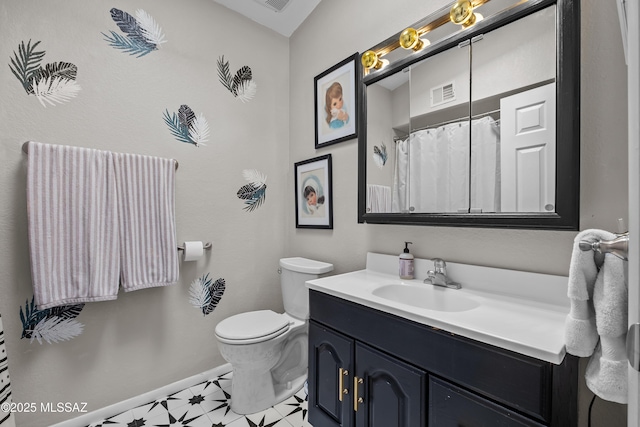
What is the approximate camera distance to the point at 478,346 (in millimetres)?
791

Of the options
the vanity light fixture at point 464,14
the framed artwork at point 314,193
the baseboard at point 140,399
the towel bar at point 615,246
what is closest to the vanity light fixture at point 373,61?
the vanity light fixture at point 464,14

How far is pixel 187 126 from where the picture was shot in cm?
181

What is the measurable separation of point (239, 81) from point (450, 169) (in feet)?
5.30

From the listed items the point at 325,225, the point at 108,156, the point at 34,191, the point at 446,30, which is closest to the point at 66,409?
the point at 34,191

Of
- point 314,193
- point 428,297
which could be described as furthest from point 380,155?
point 428,297

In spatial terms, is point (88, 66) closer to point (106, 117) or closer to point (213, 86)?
point (106, 117)

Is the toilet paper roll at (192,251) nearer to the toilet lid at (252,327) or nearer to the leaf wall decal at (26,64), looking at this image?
the toilet lid at (252,327)

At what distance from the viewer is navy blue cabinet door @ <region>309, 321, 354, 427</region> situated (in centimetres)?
117

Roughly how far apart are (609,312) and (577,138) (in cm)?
59

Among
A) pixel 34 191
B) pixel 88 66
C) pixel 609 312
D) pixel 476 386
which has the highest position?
pixel 88 66

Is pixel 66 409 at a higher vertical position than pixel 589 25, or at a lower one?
lower

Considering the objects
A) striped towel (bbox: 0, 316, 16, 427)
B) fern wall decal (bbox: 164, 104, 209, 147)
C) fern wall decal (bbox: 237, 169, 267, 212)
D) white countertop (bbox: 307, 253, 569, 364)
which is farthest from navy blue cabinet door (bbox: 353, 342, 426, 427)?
fern wall decal (bbox: 164, 104, 209, 147)

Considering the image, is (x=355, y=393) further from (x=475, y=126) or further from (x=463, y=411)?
(x=475, y=126)

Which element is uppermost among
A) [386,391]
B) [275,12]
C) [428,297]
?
[275,12]
